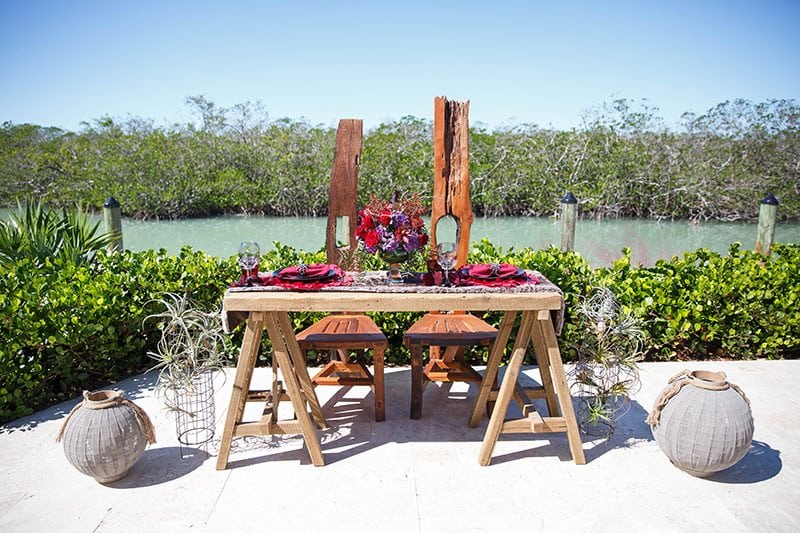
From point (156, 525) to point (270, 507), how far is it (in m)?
0.46

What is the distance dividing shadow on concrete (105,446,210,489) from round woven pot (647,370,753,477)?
232 centimetres

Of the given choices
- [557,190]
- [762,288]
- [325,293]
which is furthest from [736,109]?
[325,293]

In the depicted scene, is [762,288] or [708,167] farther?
[708,167]

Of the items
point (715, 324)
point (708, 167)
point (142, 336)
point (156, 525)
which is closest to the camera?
point (156, 525)

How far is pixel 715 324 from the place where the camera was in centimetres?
424

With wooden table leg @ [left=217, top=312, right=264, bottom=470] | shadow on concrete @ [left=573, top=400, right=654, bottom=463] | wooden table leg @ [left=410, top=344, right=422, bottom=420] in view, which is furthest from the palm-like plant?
shadow on concrete @ [left=573, top=400, right=654, bottom=463]

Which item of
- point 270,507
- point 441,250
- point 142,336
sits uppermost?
point 441,250

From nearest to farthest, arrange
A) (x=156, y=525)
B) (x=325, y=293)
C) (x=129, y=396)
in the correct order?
(x=156, y=525) → (x=325, y=293) → (x=129, y=396)

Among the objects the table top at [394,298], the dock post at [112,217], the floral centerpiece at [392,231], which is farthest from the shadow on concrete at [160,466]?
the dock post at [112,217]

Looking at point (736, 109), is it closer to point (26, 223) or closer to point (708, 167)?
point (708, 167)

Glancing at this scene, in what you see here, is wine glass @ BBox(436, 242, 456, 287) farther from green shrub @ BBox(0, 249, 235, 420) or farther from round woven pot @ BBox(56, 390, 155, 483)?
green shrub @ BBox(0, 249, 235, 420)

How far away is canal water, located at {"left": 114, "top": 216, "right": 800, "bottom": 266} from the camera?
33.5 feet

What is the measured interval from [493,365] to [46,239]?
373 cm

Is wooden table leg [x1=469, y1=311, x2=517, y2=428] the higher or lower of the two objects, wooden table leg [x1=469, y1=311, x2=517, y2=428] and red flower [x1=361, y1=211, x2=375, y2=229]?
the lower
